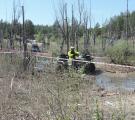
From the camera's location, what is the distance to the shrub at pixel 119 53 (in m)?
30.5

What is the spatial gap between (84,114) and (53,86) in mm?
649

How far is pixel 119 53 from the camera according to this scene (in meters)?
30.7

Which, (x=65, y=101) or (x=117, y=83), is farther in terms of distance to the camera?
(x=117, y=83)

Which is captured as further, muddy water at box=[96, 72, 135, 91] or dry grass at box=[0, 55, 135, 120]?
muddy water at box=[96, 72, 135, 91]

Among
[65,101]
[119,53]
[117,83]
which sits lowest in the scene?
[65,101]

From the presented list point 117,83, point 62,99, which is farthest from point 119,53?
point 62,99

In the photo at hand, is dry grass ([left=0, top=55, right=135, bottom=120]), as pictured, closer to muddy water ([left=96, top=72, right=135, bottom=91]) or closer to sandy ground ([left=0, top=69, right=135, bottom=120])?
sandy ground ([left=0, top=69, right=135, bottom=120])

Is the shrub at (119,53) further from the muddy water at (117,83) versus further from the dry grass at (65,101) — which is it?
the dry grass at (65,101)

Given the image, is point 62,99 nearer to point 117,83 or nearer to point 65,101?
point 65,101

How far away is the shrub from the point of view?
30.5 m

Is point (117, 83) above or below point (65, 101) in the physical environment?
above

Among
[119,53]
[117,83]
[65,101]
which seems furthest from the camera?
[119,53]

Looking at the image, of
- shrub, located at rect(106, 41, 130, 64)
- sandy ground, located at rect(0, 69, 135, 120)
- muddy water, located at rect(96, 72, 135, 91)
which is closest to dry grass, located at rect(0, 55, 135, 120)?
sandy ground, located at rect(0, 69, 135, 120)

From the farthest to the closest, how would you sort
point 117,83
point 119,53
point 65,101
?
point 119,53 < point 117,83 < point 65,101
